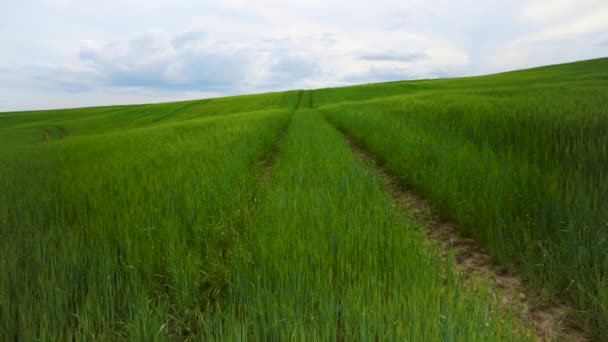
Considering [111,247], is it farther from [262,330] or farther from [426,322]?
[426,322]

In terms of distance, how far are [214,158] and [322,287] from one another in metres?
5.09

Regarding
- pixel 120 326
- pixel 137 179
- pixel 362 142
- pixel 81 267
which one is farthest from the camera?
pixel 362 142

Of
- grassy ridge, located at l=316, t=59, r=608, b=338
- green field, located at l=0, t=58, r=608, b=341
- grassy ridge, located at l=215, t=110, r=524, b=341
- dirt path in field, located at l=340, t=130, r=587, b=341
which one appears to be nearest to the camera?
grassy ridge, located at l=215, t=110, r=524, b=341

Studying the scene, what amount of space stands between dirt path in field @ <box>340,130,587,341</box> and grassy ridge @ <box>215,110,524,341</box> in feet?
1.15

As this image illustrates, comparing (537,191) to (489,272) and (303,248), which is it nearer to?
(489,272)

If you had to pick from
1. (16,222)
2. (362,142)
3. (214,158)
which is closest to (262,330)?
(16,222)

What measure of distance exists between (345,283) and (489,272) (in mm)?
1589

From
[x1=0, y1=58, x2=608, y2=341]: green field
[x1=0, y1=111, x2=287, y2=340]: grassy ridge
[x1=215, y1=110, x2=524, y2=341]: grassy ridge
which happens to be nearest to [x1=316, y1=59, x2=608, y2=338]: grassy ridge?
[x1=0, y1=58, x2=608, y2=341]: green field

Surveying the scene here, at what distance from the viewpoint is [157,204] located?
3645mm

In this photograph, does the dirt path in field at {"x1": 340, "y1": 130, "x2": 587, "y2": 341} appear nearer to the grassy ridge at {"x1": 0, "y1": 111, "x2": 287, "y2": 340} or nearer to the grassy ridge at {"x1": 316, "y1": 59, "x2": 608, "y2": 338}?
the grassy ridge at {"x1": 316, "y1": 59, "x2": 608, "y2": 338}

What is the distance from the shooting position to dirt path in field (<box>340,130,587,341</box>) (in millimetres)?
2023

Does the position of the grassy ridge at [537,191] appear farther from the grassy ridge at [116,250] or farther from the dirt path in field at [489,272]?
the grassy ridge at [116,250]

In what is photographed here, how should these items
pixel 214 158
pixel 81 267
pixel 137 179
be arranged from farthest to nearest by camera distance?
pixel 214 158 → pixel 137 179 → pixel 81 267

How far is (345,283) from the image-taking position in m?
2.13
